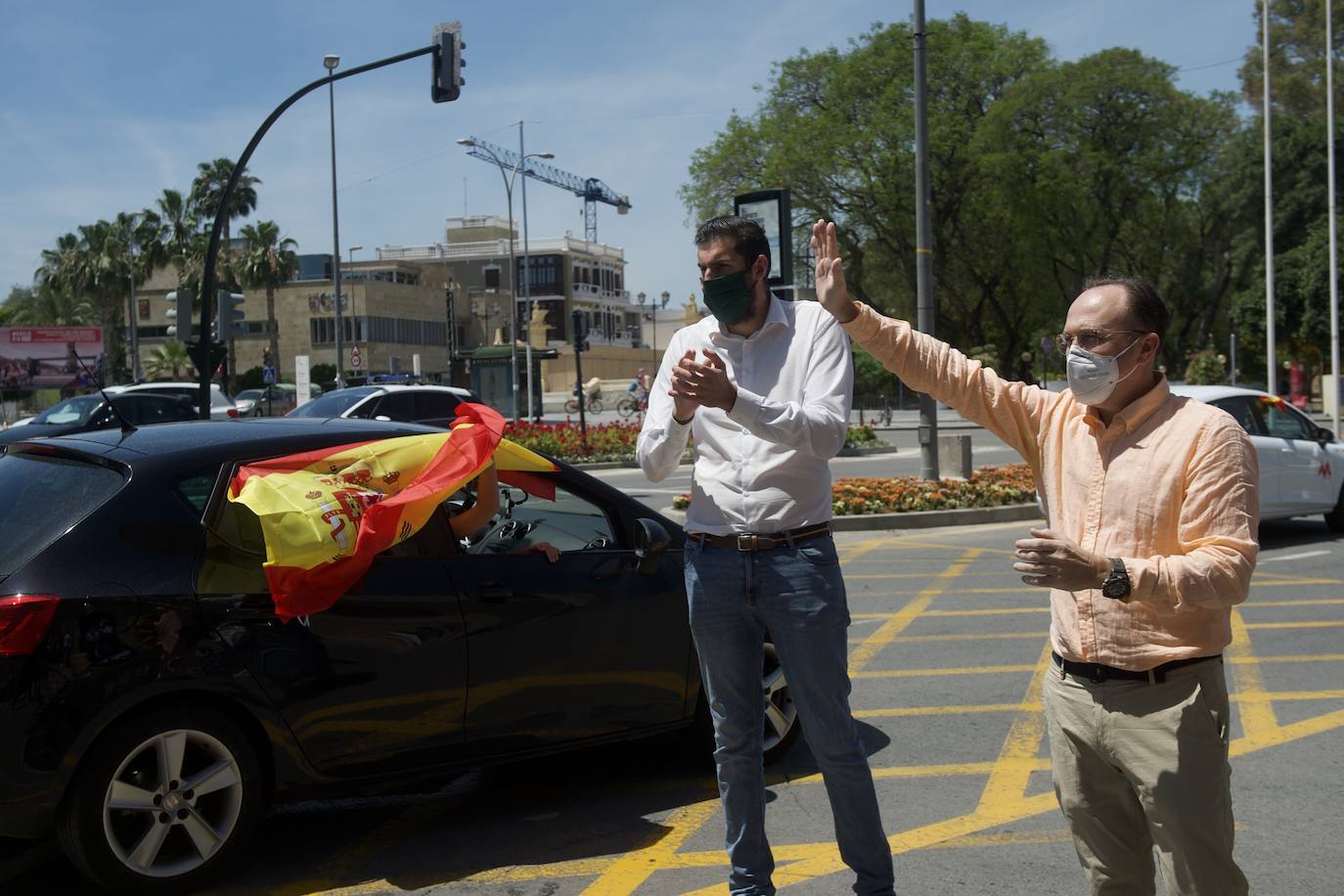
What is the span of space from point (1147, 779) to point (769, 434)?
1.24 m

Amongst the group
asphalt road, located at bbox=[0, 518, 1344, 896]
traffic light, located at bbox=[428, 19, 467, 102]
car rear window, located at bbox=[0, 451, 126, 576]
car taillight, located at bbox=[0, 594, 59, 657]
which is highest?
traffic light, located at bbox=[428, 19, 467, 102]

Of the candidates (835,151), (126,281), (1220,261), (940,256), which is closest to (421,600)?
(835,151)

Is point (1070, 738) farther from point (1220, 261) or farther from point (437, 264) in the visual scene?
point (437, 264)

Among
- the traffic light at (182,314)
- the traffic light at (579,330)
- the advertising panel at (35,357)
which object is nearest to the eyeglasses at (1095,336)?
the traffic light at (182,314)

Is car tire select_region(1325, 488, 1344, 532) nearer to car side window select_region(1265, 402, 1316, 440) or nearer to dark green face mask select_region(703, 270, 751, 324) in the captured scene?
car side window select_region(1265, 402, 1316, 440)

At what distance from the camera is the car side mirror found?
511 cm

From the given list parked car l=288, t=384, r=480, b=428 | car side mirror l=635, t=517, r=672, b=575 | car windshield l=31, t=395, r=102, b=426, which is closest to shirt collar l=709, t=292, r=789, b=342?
car side mirror l=635, t=517, r=672, b=575

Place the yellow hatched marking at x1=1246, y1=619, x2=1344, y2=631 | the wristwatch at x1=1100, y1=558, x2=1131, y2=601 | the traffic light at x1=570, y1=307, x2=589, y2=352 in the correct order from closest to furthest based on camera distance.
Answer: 1. the wristwatch at x1=1100, y1=558, x2=1131, y2=601
2. the yellow hatched marking at x1=1246, y1=619, x2=1344, y2=631
3. the traffic light at x1=570, y1=307, x2=589, y2=352

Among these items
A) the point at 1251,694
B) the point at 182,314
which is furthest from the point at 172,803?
the point at 182,314

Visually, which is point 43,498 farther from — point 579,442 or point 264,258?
point 264,258

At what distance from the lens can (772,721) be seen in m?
5.51

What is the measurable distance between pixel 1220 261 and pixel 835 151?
22375 millimetres

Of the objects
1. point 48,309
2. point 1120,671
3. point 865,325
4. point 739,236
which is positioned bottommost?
point 1120,671

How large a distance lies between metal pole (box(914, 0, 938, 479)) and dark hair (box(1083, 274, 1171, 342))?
45.4ft
